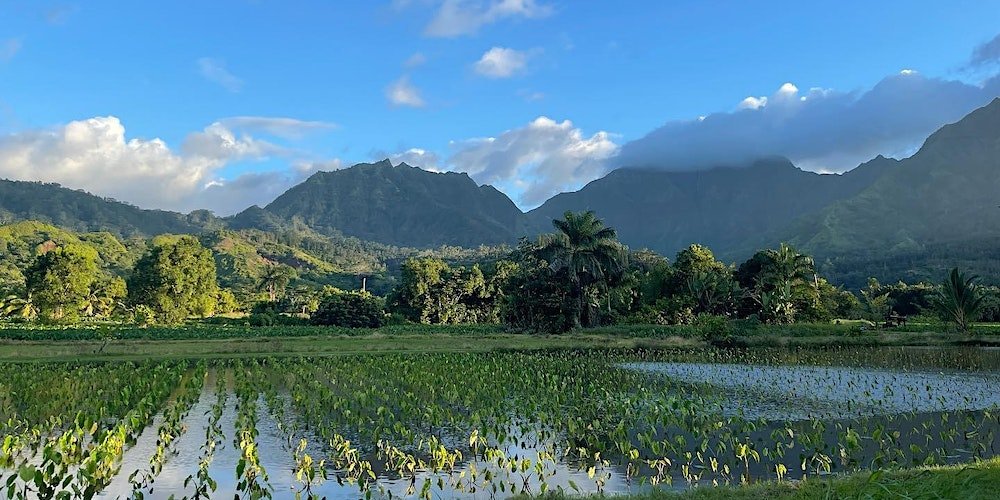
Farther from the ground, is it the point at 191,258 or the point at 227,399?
the point at 191,258

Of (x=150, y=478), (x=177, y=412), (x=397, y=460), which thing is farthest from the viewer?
(x=177, y=412)

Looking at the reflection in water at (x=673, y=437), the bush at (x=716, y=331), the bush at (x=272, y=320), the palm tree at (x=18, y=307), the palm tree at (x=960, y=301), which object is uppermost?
the palm tree at (x=960, y=301)

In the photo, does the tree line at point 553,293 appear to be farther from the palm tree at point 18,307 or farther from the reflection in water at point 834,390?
the reflection in water at point 834,390

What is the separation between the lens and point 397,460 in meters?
Answer: 11.1

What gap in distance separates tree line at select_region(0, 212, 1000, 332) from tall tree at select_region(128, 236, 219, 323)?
15 cm

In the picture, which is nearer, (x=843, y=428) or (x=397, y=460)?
(x=397, y=460)

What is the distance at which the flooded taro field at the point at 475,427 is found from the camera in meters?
9.75

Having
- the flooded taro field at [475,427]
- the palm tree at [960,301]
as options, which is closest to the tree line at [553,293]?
the palm tree at [960,301]

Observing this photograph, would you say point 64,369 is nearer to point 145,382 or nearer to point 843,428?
point 145,382

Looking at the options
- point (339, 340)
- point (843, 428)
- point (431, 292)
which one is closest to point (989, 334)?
point (843, 428)

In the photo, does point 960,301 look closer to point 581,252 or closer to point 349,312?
point 581,252

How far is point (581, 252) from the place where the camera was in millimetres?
52062

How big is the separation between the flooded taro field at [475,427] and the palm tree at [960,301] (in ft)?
53.0

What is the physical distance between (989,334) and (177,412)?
46.5m
